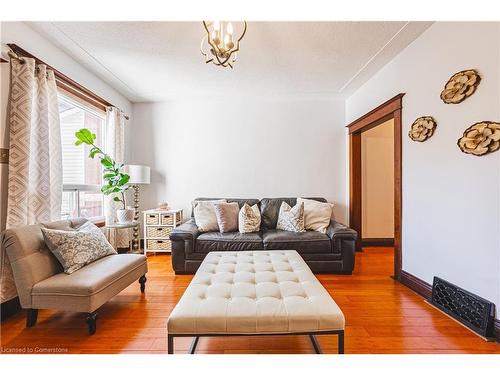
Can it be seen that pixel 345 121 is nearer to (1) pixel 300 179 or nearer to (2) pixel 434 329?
(1) pixel 300 179

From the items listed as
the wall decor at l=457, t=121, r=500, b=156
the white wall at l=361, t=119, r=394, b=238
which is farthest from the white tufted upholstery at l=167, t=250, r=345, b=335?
the white wall at l=361, t=119, r=394, b=238

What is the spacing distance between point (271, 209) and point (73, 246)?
2.44m

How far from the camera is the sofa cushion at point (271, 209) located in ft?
11.9

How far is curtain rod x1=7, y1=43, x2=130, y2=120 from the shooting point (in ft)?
6.73

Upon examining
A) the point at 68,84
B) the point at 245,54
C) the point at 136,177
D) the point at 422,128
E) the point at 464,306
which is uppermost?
the point at 245,54

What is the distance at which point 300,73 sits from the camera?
317 cm

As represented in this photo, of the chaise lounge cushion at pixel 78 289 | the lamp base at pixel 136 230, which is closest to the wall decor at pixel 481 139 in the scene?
the chaise lounge cushion at pixel 78 289

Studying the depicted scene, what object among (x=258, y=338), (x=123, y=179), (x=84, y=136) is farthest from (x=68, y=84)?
(x=258, y=338)

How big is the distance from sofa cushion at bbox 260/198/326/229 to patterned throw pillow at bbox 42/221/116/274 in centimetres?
212

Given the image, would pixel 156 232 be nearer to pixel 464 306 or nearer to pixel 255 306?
pixel 255 306

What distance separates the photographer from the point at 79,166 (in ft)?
10.4

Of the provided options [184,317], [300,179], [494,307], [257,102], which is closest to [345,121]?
[300,179]

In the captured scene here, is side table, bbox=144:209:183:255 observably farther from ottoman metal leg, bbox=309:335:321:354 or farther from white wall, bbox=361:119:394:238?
white wall, bbox=361:119:394:238
